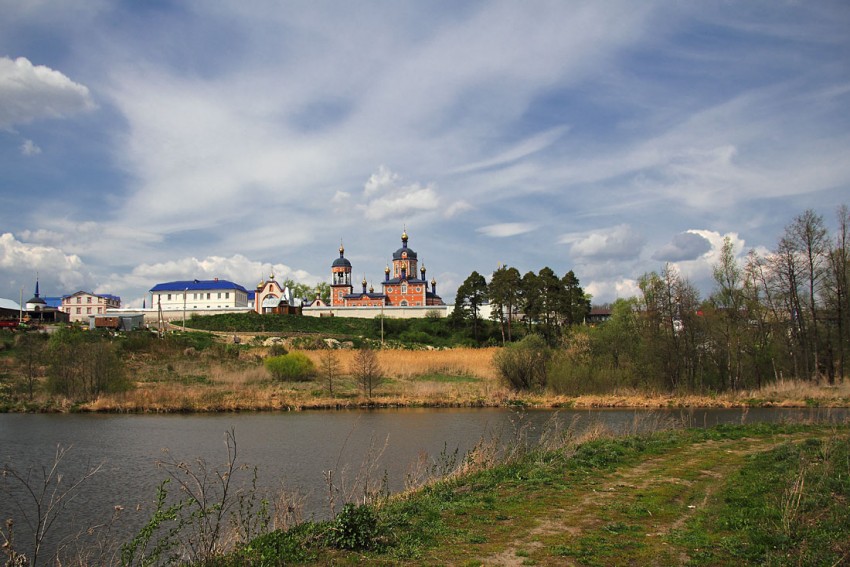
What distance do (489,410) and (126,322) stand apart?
61.6 m

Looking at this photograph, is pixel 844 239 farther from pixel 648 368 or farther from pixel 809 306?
pixel 648 368

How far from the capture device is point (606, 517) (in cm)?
916

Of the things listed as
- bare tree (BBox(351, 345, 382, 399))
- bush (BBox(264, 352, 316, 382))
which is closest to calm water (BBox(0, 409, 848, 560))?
bare tree (BBox(351, 345, 382, 399))

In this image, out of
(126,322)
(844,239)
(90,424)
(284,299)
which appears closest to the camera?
(90,424)

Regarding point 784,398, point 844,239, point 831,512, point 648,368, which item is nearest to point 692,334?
point 648,368

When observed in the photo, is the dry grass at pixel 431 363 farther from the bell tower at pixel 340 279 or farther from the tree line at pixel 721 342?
the bell tower at pixel 340 279

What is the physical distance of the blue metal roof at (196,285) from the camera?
10844 centimetres

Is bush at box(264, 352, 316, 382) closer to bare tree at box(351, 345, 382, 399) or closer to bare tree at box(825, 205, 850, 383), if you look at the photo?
bare tree at box(351, 345, 382, 399)

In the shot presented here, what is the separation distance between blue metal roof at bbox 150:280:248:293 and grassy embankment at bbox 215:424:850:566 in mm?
101630

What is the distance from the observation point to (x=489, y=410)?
32438 mm

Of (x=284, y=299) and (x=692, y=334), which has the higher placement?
(x=284, y=299)

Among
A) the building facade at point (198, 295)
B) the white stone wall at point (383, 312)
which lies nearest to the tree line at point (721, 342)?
the white stone wall at point (383, 312)

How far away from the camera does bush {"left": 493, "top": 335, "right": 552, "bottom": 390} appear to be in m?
37.6

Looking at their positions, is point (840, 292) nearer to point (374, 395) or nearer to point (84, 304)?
point (374, 395)
